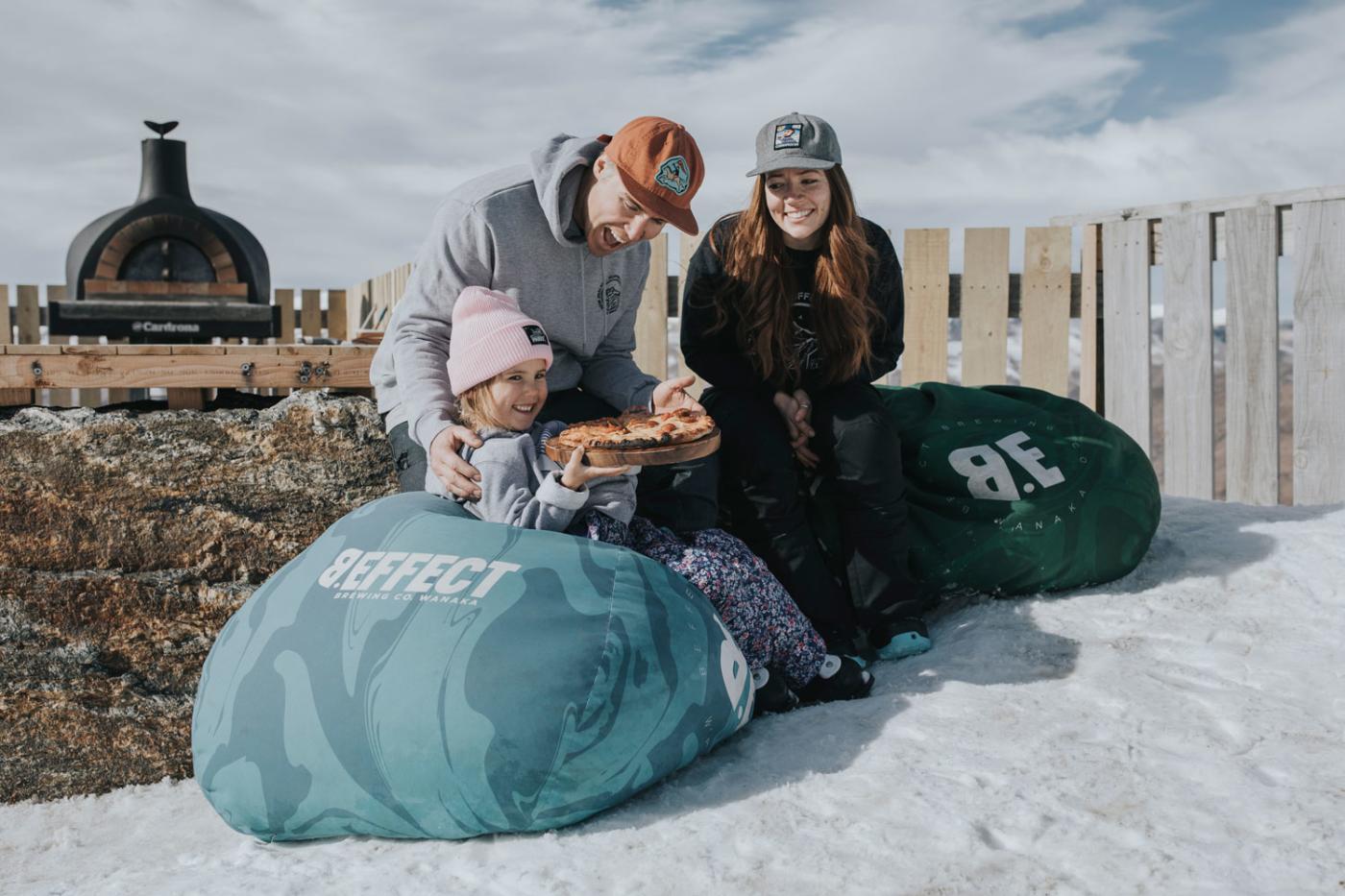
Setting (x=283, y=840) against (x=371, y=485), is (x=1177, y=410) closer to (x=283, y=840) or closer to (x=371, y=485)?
(x=371, y=485)

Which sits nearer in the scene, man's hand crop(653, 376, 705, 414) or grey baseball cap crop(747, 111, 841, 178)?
man's hand crop(653, 376, 705, 414)

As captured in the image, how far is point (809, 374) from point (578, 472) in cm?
113

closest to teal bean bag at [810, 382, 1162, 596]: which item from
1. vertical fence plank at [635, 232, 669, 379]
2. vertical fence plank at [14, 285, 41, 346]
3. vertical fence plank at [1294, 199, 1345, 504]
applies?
vertical fence plank at [1294, 199, 1345, 504]

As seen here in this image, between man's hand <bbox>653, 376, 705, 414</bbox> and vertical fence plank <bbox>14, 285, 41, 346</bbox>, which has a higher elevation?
vertical fence plank <bbox>14, 285, 41, 346</bbox>

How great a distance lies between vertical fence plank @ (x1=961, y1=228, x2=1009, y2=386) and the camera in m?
5.49

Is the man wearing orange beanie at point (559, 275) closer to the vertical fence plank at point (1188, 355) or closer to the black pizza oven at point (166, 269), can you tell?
the vertical fence plank at point (1188, 355)

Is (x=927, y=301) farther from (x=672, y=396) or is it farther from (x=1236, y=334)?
(x=672, y=396)

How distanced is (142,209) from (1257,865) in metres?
9.03

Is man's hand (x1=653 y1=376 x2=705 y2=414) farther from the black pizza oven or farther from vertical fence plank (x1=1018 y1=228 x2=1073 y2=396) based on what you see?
the black pizza oven

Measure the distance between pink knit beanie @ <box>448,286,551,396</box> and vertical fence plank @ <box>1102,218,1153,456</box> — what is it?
380 centimetres

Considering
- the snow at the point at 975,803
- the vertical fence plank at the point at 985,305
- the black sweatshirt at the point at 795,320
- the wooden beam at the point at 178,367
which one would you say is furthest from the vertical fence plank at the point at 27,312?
the black sweatshirt at the point at 795,320

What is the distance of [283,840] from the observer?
2383 millimetres

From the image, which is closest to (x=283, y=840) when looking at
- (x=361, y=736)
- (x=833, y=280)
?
(x=361, y=736)

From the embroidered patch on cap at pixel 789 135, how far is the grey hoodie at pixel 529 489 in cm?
107
